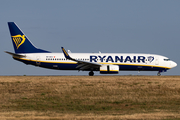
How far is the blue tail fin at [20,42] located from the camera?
50250mm

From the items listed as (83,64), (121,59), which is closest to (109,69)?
(121,59)

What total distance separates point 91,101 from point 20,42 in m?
30.8

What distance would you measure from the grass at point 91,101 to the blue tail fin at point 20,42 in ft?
63.7

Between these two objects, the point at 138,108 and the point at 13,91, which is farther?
the point at 13,91

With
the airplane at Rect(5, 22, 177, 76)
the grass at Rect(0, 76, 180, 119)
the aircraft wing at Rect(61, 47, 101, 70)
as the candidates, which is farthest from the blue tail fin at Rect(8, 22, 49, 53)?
the grass at Rect(0, 76, 180, 119)

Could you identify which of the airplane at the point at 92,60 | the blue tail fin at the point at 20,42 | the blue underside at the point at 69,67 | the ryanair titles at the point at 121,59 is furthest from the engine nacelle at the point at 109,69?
the blue tail fin at the point at 20,42

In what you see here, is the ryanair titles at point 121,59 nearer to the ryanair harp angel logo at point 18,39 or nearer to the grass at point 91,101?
the ryanair harp angel logo at point 18,39

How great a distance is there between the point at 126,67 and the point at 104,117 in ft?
106

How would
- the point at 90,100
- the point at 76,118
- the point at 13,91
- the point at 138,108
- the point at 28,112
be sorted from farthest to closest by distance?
1. the point at 13,91
2. the point at 90,100
3. the point at 138,108
4. the point at 28,112
5. the point at 76,118

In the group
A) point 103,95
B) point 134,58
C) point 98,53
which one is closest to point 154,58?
point 134,58

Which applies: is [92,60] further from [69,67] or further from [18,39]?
[18,39]

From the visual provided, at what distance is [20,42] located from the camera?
165 feet

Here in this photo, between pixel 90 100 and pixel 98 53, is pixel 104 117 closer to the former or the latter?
pixel 90 100

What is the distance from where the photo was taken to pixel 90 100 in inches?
899
